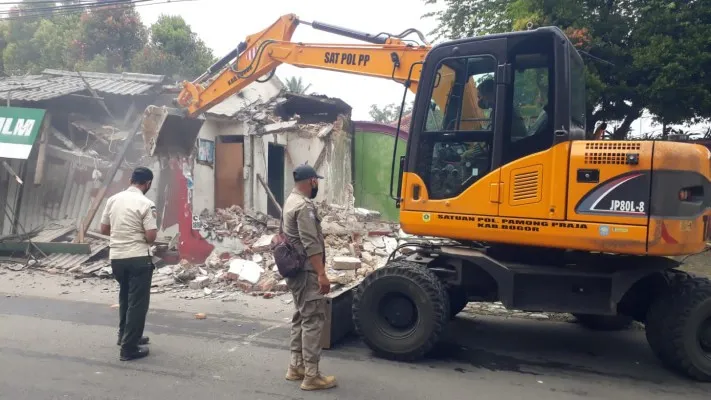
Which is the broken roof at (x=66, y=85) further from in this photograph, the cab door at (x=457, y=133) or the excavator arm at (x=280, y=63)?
the cab door at (x=457, y=133)

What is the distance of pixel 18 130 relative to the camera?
10328 mm

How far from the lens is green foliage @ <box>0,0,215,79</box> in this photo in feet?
80.1

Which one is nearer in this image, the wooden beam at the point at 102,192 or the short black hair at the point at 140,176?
the short black hair at the point at 140,176

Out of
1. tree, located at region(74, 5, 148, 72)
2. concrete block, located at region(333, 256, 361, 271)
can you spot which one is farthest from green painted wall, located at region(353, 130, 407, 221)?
tree, located at region(74, 5, 148, 72)

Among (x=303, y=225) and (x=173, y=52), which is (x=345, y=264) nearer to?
(x=303, y=225)

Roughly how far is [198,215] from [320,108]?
636 centimetres

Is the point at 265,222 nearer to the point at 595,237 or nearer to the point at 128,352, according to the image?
the point at 128,352

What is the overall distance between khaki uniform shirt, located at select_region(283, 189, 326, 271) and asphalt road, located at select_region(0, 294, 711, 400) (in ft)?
3.96

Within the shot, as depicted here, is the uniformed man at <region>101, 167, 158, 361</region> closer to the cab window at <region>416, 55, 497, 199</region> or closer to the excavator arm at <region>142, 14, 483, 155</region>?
the cab window at <region>416, 55, 497, 199</region>

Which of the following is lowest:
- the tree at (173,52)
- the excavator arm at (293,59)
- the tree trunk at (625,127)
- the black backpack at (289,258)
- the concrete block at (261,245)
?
the concrete block at (261,245)

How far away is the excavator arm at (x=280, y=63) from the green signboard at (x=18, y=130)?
2107 mm

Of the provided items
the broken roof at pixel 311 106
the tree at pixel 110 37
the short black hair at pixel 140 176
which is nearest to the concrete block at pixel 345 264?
the short black hair at pixel 140 176

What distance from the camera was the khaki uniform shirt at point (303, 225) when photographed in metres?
4.53

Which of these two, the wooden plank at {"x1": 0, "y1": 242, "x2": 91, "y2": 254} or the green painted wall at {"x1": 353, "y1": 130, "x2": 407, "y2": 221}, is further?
the green painted wall at {"x1": 353, "y1": 130, "x2": 407, "y2": 221}
